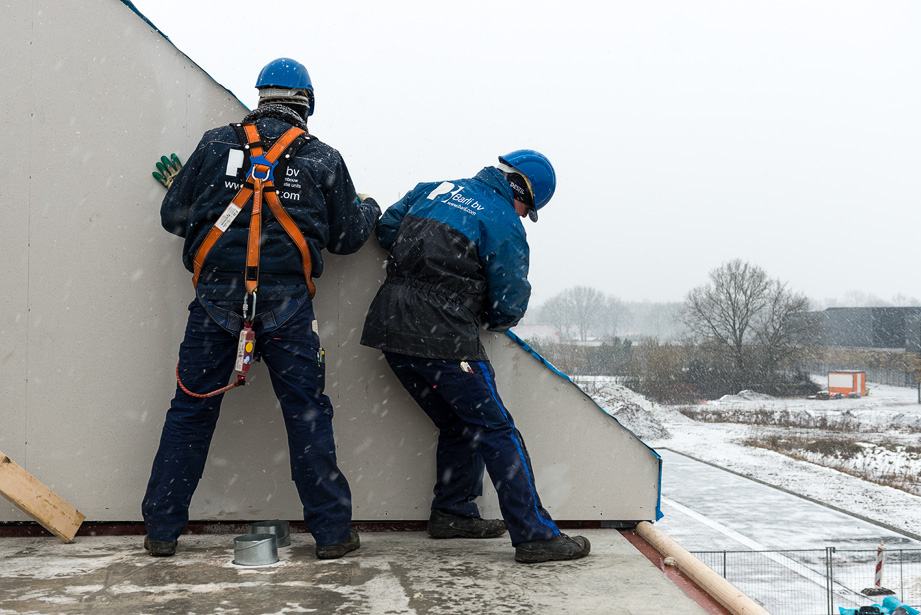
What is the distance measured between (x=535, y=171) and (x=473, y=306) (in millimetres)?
627

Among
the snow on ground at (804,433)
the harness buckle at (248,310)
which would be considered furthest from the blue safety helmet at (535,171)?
the snow on ground at (804,433)

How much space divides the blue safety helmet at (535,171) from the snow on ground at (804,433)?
22.2 meters

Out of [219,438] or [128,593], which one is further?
[219,438]

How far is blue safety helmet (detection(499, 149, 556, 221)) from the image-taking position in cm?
311

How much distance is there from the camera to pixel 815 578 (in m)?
16.1

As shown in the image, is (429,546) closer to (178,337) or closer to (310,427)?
(310,427)

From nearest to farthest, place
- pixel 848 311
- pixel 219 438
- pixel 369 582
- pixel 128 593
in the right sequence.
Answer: pixel 128 593
pixel 369 582
pixel 219 438
pixel 848 311

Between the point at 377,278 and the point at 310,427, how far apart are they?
82cm

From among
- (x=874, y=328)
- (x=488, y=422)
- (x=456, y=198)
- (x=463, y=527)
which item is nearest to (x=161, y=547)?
(x=463, y=527)

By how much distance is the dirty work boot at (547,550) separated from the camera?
2801 millimetres

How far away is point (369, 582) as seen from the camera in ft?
8.35

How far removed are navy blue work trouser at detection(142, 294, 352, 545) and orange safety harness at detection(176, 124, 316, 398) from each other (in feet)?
0.27

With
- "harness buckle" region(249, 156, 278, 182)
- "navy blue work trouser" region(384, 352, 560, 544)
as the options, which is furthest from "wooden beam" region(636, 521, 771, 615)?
"harness buckle" region(249, 156, 278, 182)

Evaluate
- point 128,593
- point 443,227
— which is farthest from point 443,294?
point 128,593
